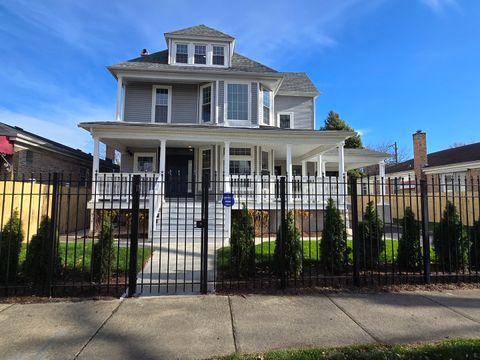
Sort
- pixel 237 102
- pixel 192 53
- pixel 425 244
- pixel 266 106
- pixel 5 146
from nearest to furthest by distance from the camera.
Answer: pixel 425 244, pixel 5 146, pixel 237 102, pixel 192 53, pixel 266 106

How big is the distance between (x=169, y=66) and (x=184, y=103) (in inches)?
73.6

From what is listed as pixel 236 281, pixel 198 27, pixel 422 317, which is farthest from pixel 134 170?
pixel 422 317

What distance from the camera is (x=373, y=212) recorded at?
717cm

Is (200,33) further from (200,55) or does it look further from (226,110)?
(226,110)

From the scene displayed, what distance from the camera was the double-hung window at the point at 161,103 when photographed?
16.1 m

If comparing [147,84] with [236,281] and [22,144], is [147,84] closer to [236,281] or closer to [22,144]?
[22,144]

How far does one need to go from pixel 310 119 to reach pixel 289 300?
16050 mm

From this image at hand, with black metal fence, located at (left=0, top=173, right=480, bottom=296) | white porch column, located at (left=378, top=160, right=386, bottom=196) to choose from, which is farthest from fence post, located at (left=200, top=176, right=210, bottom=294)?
white porch column, located at (left=378, top=160, right=386, bottom=196)

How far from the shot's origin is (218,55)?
54.8 ft

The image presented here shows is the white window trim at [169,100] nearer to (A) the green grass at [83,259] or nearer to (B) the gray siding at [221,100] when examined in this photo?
(B) the gray siding at [221,100]

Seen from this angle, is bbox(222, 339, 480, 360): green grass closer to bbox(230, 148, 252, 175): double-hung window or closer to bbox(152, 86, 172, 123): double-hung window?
bbox(230, 148, 252, 175): double-hung window

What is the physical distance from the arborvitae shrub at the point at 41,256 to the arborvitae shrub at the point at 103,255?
0.64 meters

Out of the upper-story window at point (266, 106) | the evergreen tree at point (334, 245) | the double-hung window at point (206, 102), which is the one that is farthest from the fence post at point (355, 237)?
the upper-story window at point (266, 106)

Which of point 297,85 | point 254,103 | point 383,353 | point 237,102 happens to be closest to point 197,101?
point 237,102
